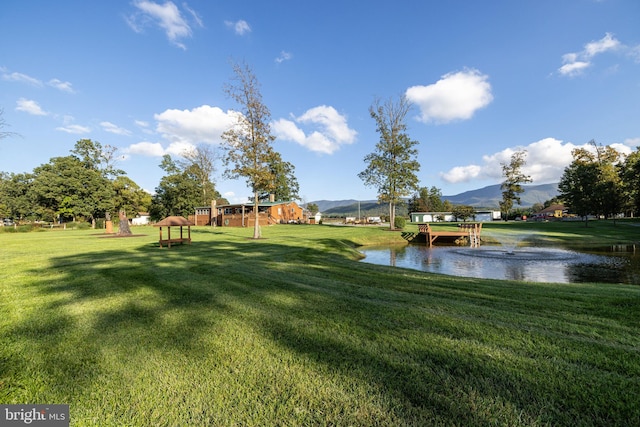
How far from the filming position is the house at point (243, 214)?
46.3 meters

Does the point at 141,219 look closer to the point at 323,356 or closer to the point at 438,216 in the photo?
the point at 438,216

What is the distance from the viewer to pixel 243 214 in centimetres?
4509

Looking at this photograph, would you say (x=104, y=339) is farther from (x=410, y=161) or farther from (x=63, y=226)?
(x=63, y=226)

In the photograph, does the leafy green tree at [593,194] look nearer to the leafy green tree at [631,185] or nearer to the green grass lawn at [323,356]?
the leafy green tree at [631,185]

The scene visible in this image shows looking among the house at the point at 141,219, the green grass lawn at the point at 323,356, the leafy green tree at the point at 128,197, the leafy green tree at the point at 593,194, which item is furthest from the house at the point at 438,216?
the green grass lawn at the point at 323,356

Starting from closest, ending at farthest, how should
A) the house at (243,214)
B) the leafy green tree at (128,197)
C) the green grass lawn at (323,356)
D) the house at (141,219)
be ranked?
the green grass lawn at (323,356)
the house at (243,214)
the leafy green tree at (128,197)
the house at (141,219)

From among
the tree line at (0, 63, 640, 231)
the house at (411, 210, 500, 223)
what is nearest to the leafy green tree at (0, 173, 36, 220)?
the tree line at (0, 63, 640, 231)

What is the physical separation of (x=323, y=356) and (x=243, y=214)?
143ft

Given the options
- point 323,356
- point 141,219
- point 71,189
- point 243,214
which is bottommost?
point 323,356

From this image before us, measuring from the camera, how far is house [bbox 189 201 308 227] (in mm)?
46281

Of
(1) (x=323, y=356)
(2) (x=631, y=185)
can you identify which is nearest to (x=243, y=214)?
(1) (x=323, y=356)

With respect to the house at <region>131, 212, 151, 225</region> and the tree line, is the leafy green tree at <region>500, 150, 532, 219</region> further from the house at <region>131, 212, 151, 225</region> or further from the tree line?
the house at <region>131, 212, 151, 225</region>

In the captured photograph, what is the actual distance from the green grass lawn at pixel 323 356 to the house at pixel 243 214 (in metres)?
40.4

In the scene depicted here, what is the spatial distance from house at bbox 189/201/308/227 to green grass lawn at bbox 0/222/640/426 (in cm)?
4042
